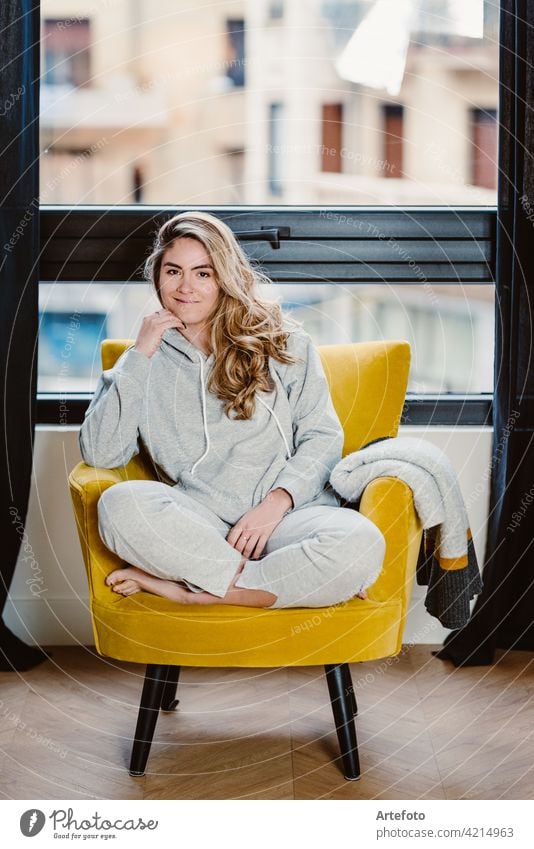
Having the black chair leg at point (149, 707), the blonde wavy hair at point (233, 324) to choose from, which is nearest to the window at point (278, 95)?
the blonde wavy hair at point (233, 324)

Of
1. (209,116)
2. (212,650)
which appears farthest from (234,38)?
(212,650)

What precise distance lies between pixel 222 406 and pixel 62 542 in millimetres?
746

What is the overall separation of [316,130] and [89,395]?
3.20 ft

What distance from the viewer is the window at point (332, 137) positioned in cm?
282

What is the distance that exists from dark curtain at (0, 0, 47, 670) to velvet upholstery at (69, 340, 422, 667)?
600mm

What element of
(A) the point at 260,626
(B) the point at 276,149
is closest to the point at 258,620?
(A) the point at 260,626

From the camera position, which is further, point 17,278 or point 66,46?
point 66,46

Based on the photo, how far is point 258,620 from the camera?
6.62ft

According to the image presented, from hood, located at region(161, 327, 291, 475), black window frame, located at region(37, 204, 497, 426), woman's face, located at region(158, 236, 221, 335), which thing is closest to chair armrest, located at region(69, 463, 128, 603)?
hood, located at region(161, 327, 291, 475)

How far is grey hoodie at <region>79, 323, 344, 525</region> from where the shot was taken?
7.50 feet

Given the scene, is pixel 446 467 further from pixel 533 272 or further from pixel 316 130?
pixel 316 130

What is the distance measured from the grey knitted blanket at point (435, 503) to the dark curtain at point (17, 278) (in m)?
0.93

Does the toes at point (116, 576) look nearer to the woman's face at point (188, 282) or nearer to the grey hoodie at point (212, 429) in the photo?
the grey hoodie at point (212, 429)

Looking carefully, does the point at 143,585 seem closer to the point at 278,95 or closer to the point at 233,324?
the point at 233,324
